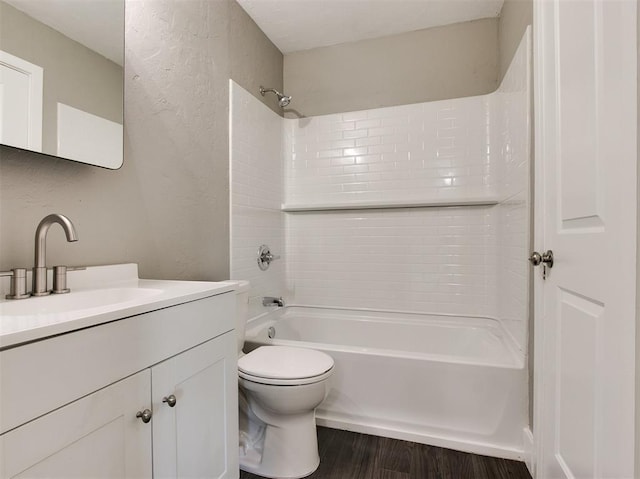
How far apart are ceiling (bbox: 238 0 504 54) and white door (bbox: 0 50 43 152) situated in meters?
1.54

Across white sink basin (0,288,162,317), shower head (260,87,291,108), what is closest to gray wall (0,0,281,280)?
white sink basin (0,288,162,317)

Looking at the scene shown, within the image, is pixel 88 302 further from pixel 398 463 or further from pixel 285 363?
pixel 398 463

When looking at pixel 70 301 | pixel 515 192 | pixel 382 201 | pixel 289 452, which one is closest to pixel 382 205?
pixel 382 201

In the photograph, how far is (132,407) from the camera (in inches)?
30.9

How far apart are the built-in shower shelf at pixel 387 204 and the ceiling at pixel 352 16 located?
124 centimetres

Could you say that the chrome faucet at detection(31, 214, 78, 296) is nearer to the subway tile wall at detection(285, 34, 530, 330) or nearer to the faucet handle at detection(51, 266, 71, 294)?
the faucet handle at detection(51, 266, 71, 294)

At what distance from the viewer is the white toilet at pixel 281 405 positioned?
1.38 meters

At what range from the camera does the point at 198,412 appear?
1.01 m

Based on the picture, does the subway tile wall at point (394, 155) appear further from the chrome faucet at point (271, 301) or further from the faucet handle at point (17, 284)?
the faucet handle at point (17, 284)

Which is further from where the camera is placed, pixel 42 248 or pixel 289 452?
pixel 289 452

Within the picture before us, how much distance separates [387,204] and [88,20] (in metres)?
1.89

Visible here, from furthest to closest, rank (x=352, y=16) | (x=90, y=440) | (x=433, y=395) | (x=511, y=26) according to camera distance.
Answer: (x=352, y=16) < (x=511, y=26) < (x=433, y=395) < (x=90, y=440)

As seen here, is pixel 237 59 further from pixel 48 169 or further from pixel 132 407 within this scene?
pixel 132 407

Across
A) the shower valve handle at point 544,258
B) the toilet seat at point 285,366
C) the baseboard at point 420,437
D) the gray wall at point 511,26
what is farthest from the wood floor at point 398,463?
the gray wall at point 511,26
